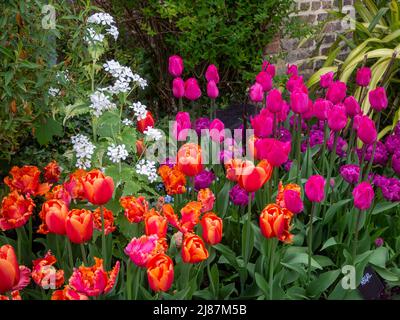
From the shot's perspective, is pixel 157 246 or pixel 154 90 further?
pixel 154 90

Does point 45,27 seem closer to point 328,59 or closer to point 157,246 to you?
point 157,246

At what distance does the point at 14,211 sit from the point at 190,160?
50cm

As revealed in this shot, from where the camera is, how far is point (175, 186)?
187 centimetres

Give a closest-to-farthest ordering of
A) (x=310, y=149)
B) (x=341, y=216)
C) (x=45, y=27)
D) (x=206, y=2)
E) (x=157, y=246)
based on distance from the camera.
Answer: (x=157, y=246), (x=45, y=27), (x=341, y=216), (x=310, y=149), (x=206, y=2)

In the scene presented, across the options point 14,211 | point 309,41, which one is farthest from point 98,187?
point 309,41

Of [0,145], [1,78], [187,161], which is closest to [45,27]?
[1,78]

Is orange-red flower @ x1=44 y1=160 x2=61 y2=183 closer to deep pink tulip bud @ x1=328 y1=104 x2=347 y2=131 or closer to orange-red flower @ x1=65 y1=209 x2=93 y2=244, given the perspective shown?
orange-red flower @ x1=65 y1=209 x2=93 y2=244

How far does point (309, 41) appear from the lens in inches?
186

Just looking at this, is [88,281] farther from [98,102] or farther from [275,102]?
[275,102]

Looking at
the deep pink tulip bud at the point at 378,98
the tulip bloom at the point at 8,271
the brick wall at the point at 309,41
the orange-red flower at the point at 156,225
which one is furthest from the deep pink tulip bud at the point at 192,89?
the brick wall at the point at 309,41

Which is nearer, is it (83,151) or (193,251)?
(193,251)

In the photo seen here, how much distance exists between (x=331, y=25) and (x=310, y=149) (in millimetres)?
2702

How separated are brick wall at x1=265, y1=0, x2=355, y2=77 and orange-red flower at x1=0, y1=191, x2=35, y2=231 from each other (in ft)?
9.67

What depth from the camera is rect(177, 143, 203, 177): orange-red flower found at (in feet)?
5.79
